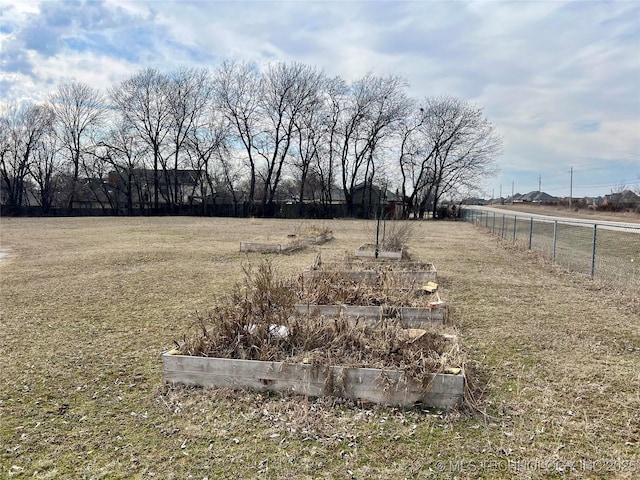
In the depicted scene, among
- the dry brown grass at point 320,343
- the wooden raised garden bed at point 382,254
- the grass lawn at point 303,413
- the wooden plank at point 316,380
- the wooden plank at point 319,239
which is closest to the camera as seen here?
the grass lawn at point 303,413

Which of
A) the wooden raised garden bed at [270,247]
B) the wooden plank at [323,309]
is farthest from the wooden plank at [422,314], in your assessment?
the wooden raised garden bed at [270,247]

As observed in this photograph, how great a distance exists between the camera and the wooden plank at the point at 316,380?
9.30 ft

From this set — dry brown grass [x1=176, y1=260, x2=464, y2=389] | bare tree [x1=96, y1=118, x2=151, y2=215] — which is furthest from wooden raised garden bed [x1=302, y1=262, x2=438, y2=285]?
bare tree [x1=96, y1=118, x2=151, y2=215]

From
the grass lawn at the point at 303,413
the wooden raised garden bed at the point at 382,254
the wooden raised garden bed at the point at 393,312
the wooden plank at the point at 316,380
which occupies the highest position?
the wooden raised garden bed at the point at 382,254

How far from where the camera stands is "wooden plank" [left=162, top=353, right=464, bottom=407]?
2.83m

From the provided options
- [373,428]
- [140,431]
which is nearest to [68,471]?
[140,431]

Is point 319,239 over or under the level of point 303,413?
over

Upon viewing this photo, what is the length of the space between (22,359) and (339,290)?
3.44 m

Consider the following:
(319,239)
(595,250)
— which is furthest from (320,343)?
(319,239)

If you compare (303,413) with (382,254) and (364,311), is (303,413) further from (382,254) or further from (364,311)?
(382,254)

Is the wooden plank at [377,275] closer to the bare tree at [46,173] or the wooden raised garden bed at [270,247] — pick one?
the wooden raised garden bed at [270,247]

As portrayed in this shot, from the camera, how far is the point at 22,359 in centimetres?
371

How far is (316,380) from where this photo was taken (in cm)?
297

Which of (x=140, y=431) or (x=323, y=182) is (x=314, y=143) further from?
(x=140, y=431)
